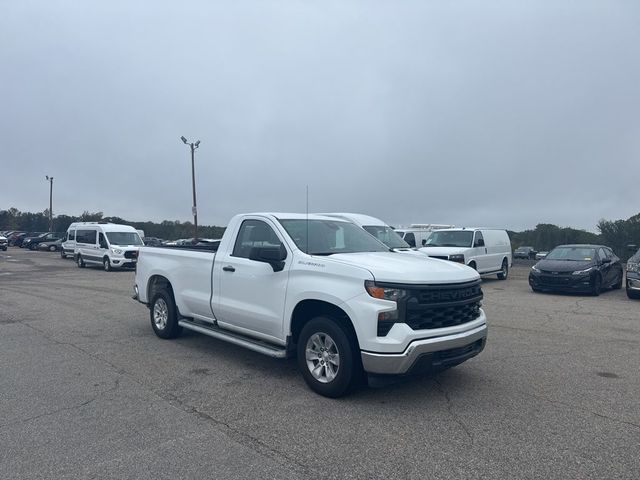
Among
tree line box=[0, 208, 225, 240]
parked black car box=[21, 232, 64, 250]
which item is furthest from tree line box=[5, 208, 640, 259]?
parked black car box=[21, 232, 64, 250]

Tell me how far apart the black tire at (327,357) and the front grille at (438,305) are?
65 centimetres

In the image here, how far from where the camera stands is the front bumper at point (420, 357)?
15.8ft

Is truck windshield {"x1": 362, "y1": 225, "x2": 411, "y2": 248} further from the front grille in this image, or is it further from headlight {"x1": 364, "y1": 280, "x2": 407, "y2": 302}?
headlight {"x1": 364, "y1": 280, "x2": 407, "y2": 302}

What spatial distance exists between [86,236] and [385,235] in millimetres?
17701

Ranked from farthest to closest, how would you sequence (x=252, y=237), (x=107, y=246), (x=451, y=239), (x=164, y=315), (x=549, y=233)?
(x=549, y=233)
(x=107, y=246)
(x=451, y=239)
(x=164, y=315)
(x=252, y=237)

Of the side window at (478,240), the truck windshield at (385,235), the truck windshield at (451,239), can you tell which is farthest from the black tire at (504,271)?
the truck windshield at (385,235)

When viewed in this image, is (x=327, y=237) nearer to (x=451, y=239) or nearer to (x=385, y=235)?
(x=385, y=235)

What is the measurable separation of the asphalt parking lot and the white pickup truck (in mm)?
449

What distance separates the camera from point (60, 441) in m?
4.27

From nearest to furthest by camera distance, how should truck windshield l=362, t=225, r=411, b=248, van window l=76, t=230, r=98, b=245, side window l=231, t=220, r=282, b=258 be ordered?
side window l=231, t=220, r=282, b=258, truck windshield l=362, t=225, r=411, b=248, van window l=76, t=230, r=98, b=245

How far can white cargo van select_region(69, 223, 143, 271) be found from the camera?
78.4 ft

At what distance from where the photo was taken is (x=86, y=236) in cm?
2598

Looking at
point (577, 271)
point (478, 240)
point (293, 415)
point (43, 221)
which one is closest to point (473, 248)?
point (478, 240)

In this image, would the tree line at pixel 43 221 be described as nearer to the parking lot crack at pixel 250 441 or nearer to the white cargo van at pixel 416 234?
the white cargo van at pixel 416 234
